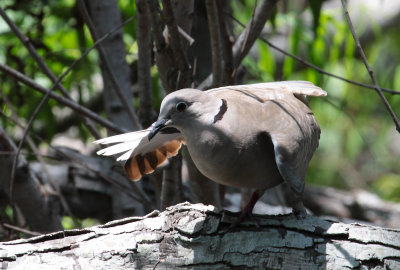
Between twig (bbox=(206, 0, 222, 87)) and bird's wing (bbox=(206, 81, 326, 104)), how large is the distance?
213 mm

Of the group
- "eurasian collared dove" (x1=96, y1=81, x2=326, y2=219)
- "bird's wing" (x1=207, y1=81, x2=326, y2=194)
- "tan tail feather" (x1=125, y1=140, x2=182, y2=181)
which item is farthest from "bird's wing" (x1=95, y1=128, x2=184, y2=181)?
"bird's wing" (x1=207, y1=81, x2=326, y2=194)

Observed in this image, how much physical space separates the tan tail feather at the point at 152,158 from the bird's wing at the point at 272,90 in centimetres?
35

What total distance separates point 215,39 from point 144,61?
394 mm

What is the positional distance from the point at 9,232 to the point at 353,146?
6101 mm

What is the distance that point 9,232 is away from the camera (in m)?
3.02

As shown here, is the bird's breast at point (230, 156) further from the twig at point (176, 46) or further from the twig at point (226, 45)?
the twig at point (226, 45)

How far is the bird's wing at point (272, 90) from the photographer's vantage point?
7.95 feet

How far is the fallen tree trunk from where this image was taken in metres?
2.09

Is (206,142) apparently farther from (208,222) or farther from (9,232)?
(9,232)

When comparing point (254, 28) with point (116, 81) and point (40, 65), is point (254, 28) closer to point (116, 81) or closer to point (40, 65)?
point (116, 81)

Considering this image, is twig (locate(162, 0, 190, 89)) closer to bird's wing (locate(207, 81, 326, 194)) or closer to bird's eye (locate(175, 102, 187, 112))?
bird's wing (locate(207, 81, 326, 194))

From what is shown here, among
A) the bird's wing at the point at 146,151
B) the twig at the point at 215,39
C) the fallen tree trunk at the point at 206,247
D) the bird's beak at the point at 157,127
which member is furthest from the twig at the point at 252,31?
the fallen tree trunk at the point at 206,247

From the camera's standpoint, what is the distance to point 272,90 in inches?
99.4

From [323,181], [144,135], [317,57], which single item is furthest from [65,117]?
[323,181]
